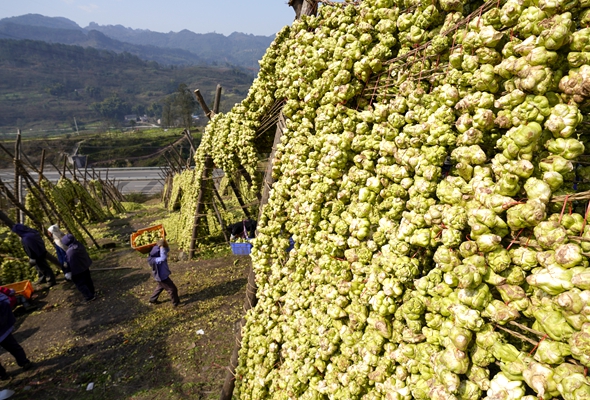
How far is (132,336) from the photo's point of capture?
651cm

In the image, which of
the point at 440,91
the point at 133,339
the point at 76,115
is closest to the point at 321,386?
the point at 440,91

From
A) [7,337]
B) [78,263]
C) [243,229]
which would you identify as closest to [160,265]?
[78,263]

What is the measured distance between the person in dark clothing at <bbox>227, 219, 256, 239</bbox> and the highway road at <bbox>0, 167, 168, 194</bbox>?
27.7 m

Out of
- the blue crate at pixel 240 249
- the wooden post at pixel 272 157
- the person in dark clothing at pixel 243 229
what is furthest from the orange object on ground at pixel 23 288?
the wooden post at pixel 272 157

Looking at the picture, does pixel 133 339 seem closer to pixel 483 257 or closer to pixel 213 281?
pixel 213 281

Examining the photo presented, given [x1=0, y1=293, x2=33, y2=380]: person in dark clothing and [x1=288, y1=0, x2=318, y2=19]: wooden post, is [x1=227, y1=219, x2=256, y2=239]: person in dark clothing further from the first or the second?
[x1=288, y1=0, x2=318, y2=19]: wooden post

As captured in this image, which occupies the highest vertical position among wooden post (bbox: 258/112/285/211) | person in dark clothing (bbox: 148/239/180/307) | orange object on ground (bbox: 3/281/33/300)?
wooden post (bbox: 258/112/285/211)

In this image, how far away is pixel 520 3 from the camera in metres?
1.48

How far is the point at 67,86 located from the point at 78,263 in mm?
193579

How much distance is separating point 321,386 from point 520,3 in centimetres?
302

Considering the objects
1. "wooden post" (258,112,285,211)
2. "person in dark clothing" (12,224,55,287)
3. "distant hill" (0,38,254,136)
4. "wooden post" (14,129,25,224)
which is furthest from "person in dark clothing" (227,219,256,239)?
"distant hill" (0,38,254,136)

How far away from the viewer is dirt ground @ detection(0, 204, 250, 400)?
5281 mm

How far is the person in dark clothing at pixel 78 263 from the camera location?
762cm

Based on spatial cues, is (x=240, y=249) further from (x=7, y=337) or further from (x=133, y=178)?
(x=133, y=178)
